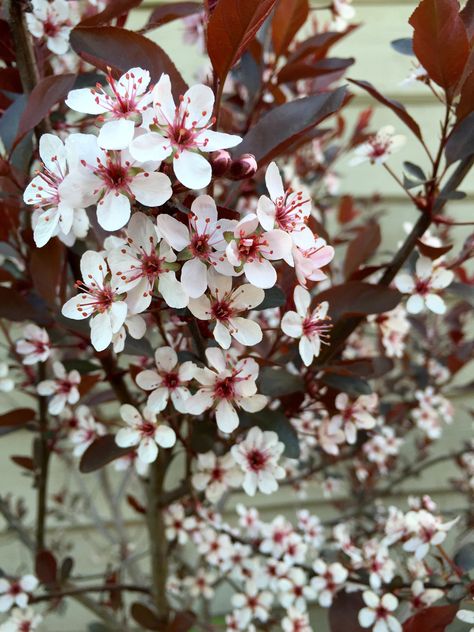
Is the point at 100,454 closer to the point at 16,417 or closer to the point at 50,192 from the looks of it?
the point at 16,417

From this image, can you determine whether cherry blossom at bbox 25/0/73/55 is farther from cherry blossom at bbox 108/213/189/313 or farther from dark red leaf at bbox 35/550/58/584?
dark red leaf at bbox 35/550/58/584

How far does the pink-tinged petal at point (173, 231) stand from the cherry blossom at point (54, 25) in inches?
16.4

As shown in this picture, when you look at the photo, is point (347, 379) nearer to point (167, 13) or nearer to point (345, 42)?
point (167, 13)

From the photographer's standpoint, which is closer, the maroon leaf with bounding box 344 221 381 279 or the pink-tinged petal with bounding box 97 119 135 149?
the pink-tinged petal with bounding box 97 119 135 149

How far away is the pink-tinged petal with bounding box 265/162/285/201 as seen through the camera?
0.48 meters

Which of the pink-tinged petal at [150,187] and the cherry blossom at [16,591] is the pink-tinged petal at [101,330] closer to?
the pink-tinged petal at [150,187]

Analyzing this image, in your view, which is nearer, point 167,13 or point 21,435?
point 167,13

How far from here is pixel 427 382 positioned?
1.36 metres

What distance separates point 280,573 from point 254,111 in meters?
0.75

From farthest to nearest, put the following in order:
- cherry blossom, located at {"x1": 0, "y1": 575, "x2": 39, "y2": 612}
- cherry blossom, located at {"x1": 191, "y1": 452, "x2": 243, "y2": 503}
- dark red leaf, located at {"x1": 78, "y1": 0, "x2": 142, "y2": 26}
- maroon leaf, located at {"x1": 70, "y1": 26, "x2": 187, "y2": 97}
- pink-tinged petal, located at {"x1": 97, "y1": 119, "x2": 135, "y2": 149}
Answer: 1. cherry blossom, located at {"x1": 0, "y1": 575, "x2": 39, "y2": 612}
2. cherry blossom, located at {"x1": 191, "y1": 452, "x2": 243, "y2": 503}
3. dark red leaf, located at {"x1": 78, "y1": 0, "x2": 142, "y2": 26}
4. maroon leaf, located at {"x1": 70, "y1": 26, "x2": 187, "y2": 97}
5. pink-tinged petal, located at {"x1": 97, "y1": 119, "x2": 135, "y2": 149}

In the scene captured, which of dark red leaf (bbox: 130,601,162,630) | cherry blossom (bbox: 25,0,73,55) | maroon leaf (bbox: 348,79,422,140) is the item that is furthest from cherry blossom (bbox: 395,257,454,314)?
dark red leaf (bbox: 130,601,162,630)

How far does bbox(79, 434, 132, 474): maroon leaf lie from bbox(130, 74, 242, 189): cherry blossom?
37 cm

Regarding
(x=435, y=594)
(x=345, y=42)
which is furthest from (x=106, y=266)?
(x=345, y=42)

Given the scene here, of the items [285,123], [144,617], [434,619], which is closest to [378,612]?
[434,619]
